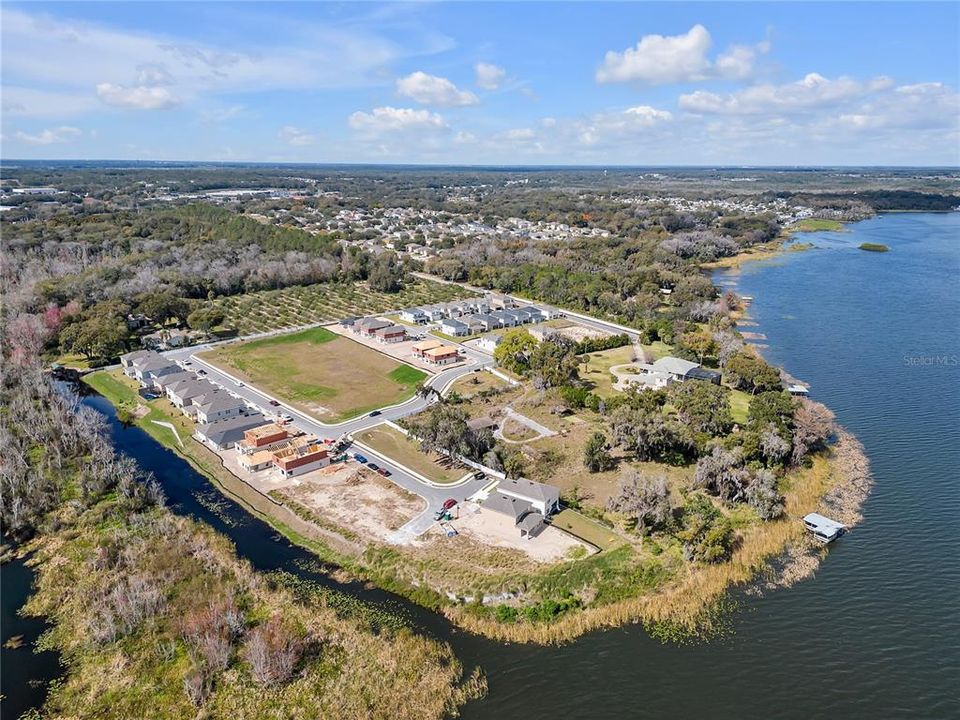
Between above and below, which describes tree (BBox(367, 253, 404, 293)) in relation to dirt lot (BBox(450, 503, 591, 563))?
above

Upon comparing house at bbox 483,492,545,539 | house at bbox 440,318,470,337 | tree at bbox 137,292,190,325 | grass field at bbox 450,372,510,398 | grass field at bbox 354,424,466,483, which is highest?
tree at bbox 137,292,190,325

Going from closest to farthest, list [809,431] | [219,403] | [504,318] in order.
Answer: [809,431] → [219,403] → [504,318]

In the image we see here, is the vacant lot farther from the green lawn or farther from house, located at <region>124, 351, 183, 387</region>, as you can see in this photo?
the green lawn

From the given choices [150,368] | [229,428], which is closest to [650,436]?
[229,428]

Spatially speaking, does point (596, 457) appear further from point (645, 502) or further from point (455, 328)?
point (455, 328)

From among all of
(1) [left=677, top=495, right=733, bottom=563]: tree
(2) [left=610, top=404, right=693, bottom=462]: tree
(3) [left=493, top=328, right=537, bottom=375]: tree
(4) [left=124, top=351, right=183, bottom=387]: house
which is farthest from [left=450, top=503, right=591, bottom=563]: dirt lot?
(4) [left=124, top=351, right=183, bottom=387]: house

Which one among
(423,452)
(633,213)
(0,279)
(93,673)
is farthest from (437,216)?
(93,673)
